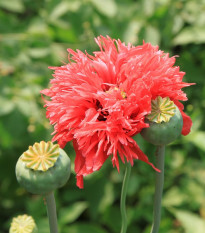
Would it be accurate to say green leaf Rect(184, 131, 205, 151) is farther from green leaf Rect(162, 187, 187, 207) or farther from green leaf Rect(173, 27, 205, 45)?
green leaf Rect(173, 27, 205, 45)

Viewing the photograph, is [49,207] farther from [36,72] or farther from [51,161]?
[36,72]

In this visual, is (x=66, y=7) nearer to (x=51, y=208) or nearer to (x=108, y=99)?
(x=108, y=99)

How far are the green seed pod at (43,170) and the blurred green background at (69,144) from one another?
4.13 ft

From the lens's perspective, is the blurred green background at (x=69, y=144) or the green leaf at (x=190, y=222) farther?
→ the blurred green background at (x=69, y=144)

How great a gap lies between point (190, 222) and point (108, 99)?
4.66ft

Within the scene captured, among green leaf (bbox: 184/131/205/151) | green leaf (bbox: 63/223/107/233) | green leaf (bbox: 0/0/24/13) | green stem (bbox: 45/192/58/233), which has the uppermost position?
green leaf (bbox: 0/0/24/13)

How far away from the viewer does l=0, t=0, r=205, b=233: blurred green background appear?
2379mm

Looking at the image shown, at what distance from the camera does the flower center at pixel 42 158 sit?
106cm

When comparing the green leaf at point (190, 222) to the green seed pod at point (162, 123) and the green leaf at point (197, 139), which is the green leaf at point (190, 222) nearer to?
the green leaf at point (197, 139)

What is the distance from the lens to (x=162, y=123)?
1110mm

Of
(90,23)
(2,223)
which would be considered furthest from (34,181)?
(2,223)

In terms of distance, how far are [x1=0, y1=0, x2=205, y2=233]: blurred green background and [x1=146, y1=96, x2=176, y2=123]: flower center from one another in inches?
46.6

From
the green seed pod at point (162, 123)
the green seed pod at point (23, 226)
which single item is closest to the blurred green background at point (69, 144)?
the green seed pod at point (23, 226)

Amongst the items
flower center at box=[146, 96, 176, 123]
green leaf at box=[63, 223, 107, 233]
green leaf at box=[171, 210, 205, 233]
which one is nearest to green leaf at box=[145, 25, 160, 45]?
green leaf at box=[171, 210, 205, 233]
